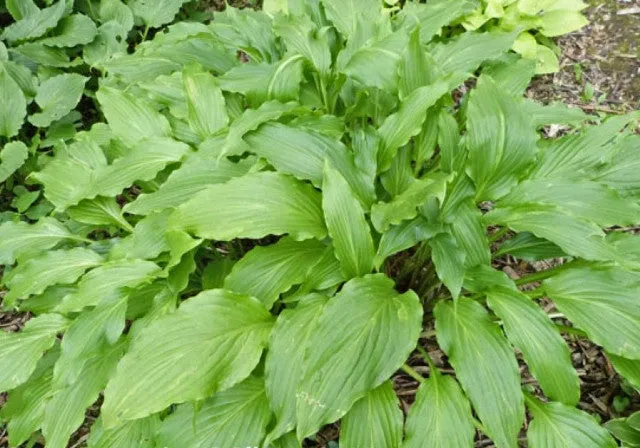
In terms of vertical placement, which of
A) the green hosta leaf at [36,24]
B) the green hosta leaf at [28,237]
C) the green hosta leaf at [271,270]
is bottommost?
the green hosta leaf at [271,270]

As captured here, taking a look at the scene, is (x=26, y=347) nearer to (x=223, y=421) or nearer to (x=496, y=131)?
(x=223, y=421)

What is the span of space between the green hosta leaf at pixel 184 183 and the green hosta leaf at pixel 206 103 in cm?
32

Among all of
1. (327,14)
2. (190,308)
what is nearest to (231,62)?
(327,14)

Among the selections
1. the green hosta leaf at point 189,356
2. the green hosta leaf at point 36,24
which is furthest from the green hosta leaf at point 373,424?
the green hosta leaf at point 36,24

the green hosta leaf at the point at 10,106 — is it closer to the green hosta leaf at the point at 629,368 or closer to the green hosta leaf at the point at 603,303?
the green hosta leaf at the point at 603,303

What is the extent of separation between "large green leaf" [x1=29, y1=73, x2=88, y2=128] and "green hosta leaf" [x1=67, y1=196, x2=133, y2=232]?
1074mm

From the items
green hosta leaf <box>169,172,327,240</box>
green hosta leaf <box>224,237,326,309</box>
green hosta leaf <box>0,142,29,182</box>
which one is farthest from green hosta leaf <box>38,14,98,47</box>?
green hosta leaf <box>224,237,326,309</box>

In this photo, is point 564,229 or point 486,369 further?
point 564,229

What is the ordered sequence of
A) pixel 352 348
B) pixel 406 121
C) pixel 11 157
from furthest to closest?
pixel 11 157 → pixel 406 121 → pixel 352 348

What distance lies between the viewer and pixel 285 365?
1884 millimetres

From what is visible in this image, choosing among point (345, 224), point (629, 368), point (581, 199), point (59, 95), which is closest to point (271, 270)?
point (345, 224)

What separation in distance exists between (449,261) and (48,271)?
1799 millimetres

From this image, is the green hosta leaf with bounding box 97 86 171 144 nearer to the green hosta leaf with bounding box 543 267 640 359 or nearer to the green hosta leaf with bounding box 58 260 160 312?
the green hosta leaf with bounding box 58 260 160 312

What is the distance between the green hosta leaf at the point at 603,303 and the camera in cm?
191
